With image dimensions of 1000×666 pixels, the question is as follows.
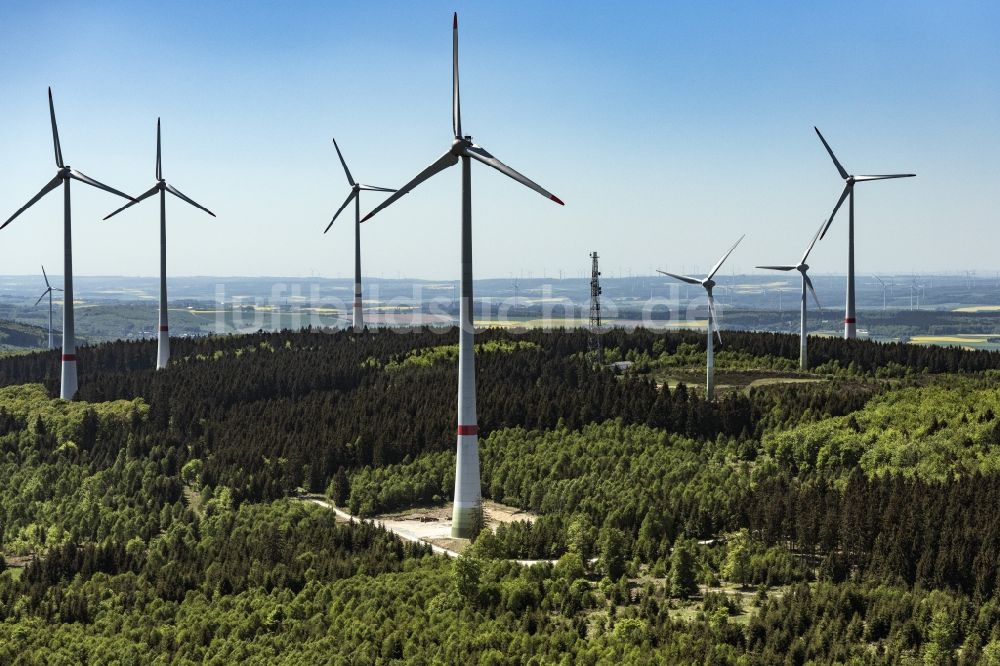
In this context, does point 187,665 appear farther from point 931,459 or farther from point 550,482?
point 931,459

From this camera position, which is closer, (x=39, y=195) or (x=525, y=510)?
(x=525, y=510)

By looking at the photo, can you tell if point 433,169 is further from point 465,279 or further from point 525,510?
point 525,510

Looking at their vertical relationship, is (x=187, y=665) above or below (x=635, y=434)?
below

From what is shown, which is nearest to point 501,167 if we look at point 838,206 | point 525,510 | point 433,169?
point 433,169

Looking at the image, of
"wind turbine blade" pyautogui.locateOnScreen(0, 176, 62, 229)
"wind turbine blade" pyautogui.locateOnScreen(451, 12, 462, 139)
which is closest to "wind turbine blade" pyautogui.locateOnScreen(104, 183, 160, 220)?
"wind turbine blade" pyautogui.locateOnScreen(0, 176, 62, 229)

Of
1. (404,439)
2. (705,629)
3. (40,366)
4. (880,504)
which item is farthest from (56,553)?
(40,366)

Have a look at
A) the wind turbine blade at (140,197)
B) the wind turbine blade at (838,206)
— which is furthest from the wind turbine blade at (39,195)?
the wind turbine blade at (838,206)

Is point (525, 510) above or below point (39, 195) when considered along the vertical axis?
below
